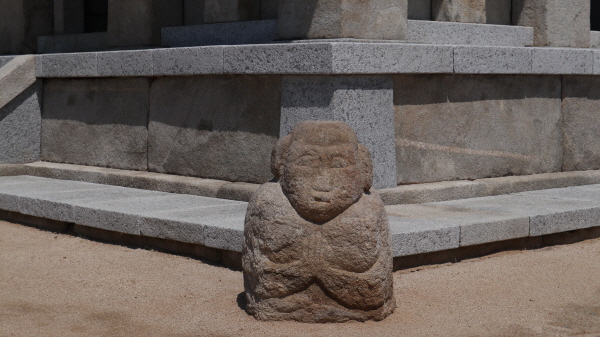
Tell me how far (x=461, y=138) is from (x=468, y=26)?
1163 mm

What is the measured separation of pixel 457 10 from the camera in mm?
7168

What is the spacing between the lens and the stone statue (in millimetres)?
3889

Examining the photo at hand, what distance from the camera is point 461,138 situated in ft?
21.9

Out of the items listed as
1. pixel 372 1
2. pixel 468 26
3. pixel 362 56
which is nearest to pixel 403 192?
pixel 362 56

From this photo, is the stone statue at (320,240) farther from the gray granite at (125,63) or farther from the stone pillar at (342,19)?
the gray granite at (125,63)

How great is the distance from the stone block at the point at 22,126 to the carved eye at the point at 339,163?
5.54 metres

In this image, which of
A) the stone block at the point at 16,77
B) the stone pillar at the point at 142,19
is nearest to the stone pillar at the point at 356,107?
the stone pillar at the point at 142,19

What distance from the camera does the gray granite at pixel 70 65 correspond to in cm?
779

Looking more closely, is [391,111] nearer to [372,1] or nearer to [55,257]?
[372,1]

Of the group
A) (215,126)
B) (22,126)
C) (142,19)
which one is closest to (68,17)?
(22,126)

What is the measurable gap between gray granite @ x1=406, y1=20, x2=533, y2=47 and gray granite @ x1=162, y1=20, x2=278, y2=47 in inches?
50.8

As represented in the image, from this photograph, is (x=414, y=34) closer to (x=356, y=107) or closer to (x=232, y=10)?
(x=356, y=107)

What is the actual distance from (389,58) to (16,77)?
14.9ft

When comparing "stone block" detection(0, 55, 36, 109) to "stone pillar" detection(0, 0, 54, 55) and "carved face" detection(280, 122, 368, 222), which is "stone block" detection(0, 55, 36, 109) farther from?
"carved face" detection(280, 122, 368, 222)
